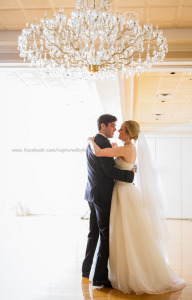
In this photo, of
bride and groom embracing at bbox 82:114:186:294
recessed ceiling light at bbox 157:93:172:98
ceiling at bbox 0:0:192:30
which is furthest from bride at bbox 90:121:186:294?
recessed ceiling light at bbox 157:93:172:98

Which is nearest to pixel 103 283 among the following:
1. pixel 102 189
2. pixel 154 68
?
pixel 102 189

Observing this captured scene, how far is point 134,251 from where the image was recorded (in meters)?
3.73

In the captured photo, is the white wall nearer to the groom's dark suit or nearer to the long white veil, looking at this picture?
the long white veil

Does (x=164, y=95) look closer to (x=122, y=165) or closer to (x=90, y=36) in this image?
(x=122, y=165)

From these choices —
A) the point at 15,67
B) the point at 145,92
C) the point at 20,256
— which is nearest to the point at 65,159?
Answer: the point at 145,92

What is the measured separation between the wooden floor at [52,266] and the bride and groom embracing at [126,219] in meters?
0.18

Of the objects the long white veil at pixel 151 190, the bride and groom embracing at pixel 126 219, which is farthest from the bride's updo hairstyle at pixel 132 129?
the long white veil at pixel 151 190

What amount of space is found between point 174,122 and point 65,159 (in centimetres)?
380

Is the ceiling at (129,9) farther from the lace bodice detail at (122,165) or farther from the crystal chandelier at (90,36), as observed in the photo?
the lace bodice detail at (122,165)

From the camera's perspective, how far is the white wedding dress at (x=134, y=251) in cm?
A: 364

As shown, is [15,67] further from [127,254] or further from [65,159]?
[65,159]

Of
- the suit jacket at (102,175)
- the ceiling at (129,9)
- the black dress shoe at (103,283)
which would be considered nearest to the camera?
the black dress shoe at (103,283)

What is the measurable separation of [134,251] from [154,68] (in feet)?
10.6

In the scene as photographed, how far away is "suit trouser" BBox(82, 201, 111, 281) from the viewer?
385 centimetres
